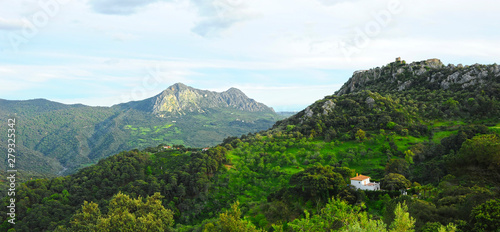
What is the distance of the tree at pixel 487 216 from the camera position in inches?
904

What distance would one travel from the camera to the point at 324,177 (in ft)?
166

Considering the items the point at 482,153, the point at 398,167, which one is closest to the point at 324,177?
the point at 398,167

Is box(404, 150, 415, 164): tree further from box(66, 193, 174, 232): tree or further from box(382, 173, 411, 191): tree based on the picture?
box(66, 193, 174, 232): tree

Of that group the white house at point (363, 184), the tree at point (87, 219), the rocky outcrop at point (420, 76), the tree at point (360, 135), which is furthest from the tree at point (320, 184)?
the rocky outcrop at point (420, 76)

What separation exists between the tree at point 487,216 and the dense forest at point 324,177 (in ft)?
0.27

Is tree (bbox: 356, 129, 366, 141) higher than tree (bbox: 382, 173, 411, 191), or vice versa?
tree (bbox: 356, 129, 366, 141)

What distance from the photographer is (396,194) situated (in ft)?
153

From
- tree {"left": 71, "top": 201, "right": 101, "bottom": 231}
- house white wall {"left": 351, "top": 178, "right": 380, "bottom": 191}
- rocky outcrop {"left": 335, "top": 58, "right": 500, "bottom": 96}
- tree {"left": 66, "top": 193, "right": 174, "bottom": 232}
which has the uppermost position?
rocky outcrop {"left": 335, "top": 58, "right": 500, "bottom": 96}

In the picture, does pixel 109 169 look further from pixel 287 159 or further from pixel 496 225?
pixel 496 225

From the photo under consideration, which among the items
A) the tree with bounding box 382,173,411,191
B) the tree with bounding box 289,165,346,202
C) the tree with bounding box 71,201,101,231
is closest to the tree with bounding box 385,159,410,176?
the tree with bounding box 382,173,411,191

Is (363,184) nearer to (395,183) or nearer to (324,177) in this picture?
(395,183)

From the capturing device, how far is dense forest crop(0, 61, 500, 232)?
3422 cm

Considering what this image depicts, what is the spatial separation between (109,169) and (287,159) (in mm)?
51269

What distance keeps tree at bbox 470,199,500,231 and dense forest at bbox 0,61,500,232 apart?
83 millimetres
